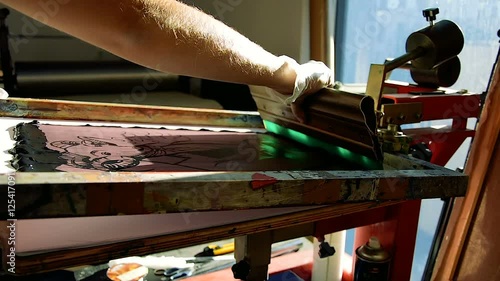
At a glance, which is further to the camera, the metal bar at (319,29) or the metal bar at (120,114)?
the metal bar at (319,29)

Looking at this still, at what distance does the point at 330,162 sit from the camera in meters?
0.99

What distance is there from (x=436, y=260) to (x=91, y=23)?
1154mm

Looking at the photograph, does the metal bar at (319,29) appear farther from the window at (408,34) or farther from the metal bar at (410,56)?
the metal bar at (410,56)

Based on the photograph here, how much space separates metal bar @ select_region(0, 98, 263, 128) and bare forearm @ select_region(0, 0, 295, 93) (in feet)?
1.24

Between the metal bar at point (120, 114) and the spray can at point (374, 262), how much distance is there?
47cm

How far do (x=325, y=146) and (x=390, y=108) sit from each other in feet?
0.58

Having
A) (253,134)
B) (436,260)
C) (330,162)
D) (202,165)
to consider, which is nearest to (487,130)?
(436,260)

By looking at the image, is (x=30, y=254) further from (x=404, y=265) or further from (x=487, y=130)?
(x=487, y=130)

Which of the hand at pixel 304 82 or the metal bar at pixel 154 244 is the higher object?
the hand at pixel 304 82

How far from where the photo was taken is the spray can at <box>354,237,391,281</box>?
3.66 feet

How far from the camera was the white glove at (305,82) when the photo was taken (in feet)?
3.50

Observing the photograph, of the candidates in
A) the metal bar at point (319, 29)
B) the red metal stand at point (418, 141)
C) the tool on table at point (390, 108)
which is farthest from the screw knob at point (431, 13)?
the metal bar at point (319, 29)

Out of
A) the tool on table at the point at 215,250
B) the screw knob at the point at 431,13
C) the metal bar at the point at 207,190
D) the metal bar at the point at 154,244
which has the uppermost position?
the screw knob at the point at 431,13

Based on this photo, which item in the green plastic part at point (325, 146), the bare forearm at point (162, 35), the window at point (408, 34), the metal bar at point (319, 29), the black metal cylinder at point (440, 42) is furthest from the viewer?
the metal bar at point (319, 29)
